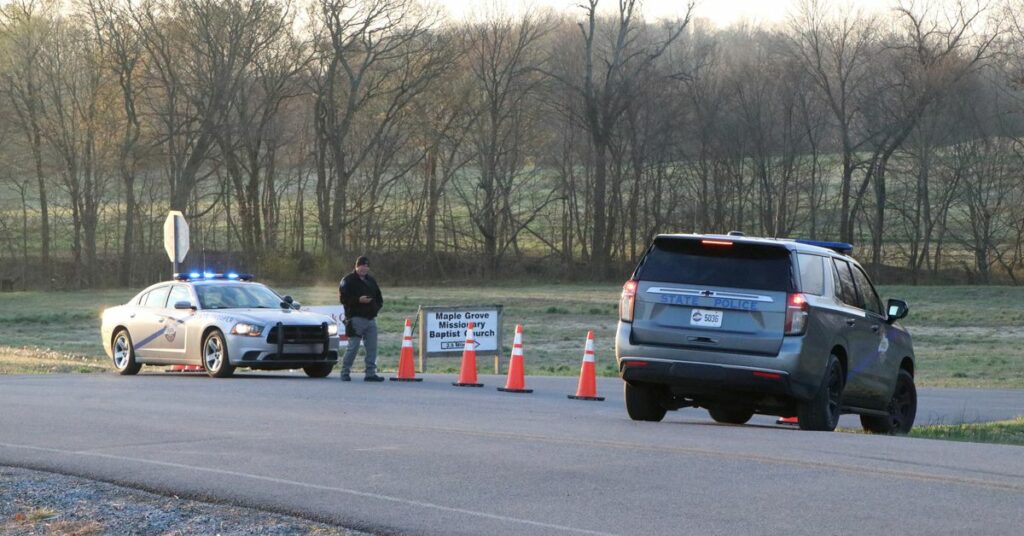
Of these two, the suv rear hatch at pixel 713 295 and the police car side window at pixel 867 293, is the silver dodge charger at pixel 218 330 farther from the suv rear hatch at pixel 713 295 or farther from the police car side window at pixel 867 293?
the police car side window at pixel 867 293

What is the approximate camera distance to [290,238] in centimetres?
6800

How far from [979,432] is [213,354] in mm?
11947

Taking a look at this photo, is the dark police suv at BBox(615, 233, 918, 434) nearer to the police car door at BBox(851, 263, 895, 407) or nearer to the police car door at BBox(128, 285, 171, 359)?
the police car door at BBox(851, 263, 895, 407)

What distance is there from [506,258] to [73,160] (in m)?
20.7

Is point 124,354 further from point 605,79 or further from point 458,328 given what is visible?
point 605,79

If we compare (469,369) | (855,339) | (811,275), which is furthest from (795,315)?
(469,369)

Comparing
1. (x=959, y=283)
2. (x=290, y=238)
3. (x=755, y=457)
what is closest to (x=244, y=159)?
(x=290, y=238)

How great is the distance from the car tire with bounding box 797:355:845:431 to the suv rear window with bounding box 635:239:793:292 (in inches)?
40.3

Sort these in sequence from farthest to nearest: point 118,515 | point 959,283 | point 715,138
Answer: point 715,138
point 959,283
point 118,515

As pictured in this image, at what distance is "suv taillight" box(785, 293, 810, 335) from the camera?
12.6 m

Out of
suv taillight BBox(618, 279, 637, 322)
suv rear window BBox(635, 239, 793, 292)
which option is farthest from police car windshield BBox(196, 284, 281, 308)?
suv rear window BBox(635, 239, 793, 292)

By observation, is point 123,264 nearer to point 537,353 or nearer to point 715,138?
point 715,138

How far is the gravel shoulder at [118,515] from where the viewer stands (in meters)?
8.05

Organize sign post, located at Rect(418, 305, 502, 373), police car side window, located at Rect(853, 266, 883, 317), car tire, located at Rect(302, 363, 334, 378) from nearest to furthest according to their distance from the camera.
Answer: police car side window, located at Rect(853, 266, 883, 317) → car tire, located at Rect(302, 363, 334, 378) → sign post, located at Rect(418, 305, 502, 373)
